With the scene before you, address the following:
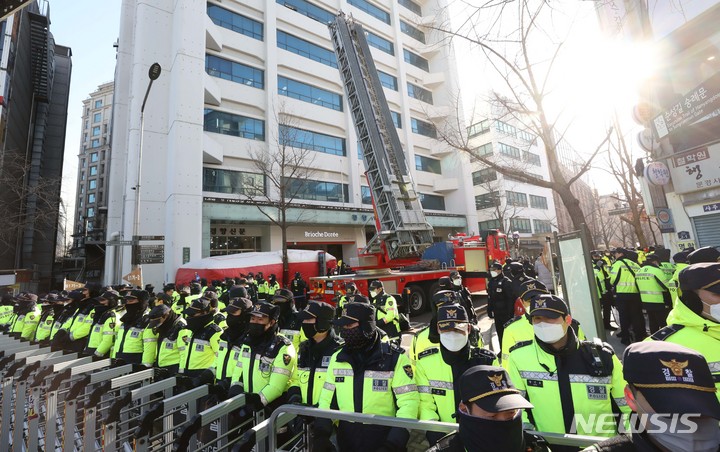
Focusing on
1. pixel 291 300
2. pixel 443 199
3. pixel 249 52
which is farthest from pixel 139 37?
pixel 443 199

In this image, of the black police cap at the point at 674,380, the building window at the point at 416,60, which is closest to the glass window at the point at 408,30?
the building window at the point at 416,60

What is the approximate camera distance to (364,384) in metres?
2.59

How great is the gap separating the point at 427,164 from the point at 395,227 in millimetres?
23779

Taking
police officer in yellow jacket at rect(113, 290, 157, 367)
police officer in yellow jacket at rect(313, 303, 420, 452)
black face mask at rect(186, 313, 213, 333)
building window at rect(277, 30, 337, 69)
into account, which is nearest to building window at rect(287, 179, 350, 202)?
building window at rect(277, 30, 337, 69)

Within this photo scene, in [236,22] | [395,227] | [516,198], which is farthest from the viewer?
[516,198]

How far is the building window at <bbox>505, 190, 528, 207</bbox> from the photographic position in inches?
1496

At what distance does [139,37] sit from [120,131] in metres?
7.34

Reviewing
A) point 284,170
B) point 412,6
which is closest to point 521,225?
point 412,6

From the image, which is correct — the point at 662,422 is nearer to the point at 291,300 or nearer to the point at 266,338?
the point at 266,338

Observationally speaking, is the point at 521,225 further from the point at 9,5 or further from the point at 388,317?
the point at 9,5

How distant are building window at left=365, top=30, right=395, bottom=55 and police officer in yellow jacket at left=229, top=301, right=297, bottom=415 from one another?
33035 mm

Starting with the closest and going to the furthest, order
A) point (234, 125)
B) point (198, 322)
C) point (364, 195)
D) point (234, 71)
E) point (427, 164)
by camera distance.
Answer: point (198, 322)
point (234, 125)
point (234, 71)
point (364, 195)
point (427, 164)

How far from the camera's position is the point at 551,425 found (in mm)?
2199

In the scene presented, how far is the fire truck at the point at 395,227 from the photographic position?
12398 mm
